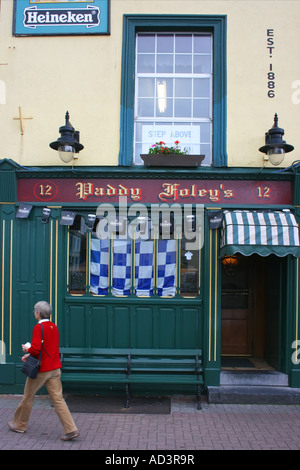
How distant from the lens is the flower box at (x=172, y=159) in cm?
716

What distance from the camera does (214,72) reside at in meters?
7.45

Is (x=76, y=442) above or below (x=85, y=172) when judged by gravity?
below

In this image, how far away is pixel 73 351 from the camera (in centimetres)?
697

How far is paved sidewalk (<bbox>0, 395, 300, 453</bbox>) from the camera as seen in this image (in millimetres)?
5215

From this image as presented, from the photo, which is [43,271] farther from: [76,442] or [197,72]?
[197,72]

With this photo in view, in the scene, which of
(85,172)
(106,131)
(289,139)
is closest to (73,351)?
(85,172)

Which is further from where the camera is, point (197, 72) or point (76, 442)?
point (197, 72)

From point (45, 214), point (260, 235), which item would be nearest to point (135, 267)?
point (45, 214)

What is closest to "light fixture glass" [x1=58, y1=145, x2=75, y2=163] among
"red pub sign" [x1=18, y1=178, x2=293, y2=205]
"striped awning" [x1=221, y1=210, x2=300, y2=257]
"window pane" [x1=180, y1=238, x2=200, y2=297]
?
"red pub sign" [x1=18, y1=178, x2=293, y2=205]

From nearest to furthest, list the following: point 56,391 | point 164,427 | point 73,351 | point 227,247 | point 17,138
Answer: point 56,391, point 164,427, point 227,247, point 73,351, point 17,138

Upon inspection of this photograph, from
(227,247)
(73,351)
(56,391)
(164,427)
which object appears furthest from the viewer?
(73,351)

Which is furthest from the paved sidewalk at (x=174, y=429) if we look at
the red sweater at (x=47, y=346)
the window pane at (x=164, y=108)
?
the window pane at (x=164, y=108)

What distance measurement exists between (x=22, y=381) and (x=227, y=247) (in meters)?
4.27

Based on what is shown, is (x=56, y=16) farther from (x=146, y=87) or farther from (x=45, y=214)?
(x=45, y=214)
